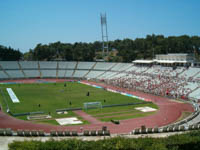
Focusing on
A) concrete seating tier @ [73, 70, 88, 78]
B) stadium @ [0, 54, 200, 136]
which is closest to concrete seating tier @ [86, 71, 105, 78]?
stadium @ [0, 54, 200, 136]

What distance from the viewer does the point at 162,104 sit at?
44.0 meters

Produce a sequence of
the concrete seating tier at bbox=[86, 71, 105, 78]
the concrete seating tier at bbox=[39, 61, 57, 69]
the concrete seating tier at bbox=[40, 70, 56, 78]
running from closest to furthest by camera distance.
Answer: the concrete seating tier at bbox=[86, 71, 105, 78], the concrete seating tier at bbox=[40, 70, 56, 78], the concrete seating tier at bbox=[39, 61, 57, 69]

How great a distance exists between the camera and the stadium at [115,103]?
29250mm

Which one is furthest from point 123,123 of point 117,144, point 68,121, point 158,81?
point 158,81

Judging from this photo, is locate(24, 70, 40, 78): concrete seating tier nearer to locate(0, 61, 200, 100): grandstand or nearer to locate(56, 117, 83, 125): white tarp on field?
locate(0, 61, 200, 100): grandstand

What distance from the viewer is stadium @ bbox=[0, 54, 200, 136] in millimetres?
29250

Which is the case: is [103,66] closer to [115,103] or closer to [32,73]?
[32,73]

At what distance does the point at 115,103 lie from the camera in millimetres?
44031

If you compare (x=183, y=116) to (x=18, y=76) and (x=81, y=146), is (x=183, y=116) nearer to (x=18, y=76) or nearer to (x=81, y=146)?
(x=81, y=146)

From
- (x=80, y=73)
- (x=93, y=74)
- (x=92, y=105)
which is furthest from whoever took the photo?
(x=80, y=73)

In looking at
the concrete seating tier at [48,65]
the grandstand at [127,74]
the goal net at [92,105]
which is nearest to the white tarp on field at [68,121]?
the goal net at [92,105]

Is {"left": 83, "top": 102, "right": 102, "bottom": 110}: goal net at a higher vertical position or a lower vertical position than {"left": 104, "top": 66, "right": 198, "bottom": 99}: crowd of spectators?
lower

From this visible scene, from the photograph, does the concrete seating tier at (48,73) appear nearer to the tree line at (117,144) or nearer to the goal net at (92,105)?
the goal net at (92,105)

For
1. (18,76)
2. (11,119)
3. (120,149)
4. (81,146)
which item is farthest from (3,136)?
(18,76)
